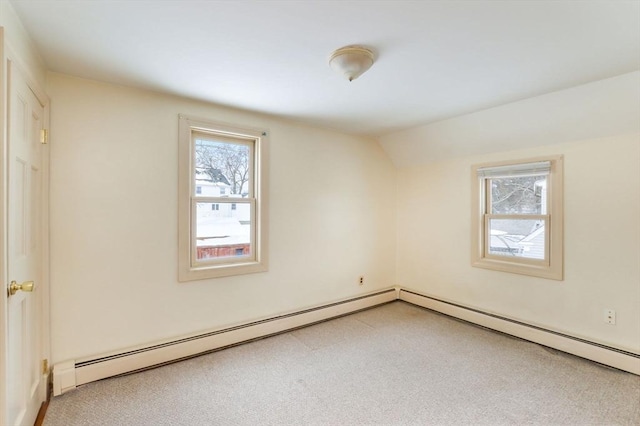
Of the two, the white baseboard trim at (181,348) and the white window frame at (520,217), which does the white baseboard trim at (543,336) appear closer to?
the white window frame at (520,217)

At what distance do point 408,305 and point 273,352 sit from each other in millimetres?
2114

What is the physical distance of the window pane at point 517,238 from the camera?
302 cm

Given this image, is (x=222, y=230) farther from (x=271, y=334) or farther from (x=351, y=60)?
(x=351, y=60)

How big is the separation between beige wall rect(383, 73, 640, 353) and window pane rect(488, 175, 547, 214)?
244 mm

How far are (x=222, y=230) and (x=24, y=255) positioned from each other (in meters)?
1.46

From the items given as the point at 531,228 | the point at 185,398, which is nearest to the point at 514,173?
the point at 531,228

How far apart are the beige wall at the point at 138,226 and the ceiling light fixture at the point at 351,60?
4.44ft

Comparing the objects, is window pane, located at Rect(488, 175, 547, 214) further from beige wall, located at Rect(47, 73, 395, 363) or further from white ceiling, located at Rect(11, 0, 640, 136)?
beige wall, located at Rect(47, 73, 395, 363)

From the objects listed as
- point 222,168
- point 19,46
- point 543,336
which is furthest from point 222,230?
point 543,336

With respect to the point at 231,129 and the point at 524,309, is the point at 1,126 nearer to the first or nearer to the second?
the point at 231,129

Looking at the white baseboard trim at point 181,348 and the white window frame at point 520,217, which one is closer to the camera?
the white baseboard trim at point 181,348

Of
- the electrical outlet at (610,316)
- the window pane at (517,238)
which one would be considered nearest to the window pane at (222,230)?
the window pane at (517,238)

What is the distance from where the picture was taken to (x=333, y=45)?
1802 mm

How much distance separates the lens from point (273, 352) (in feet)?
8.91
